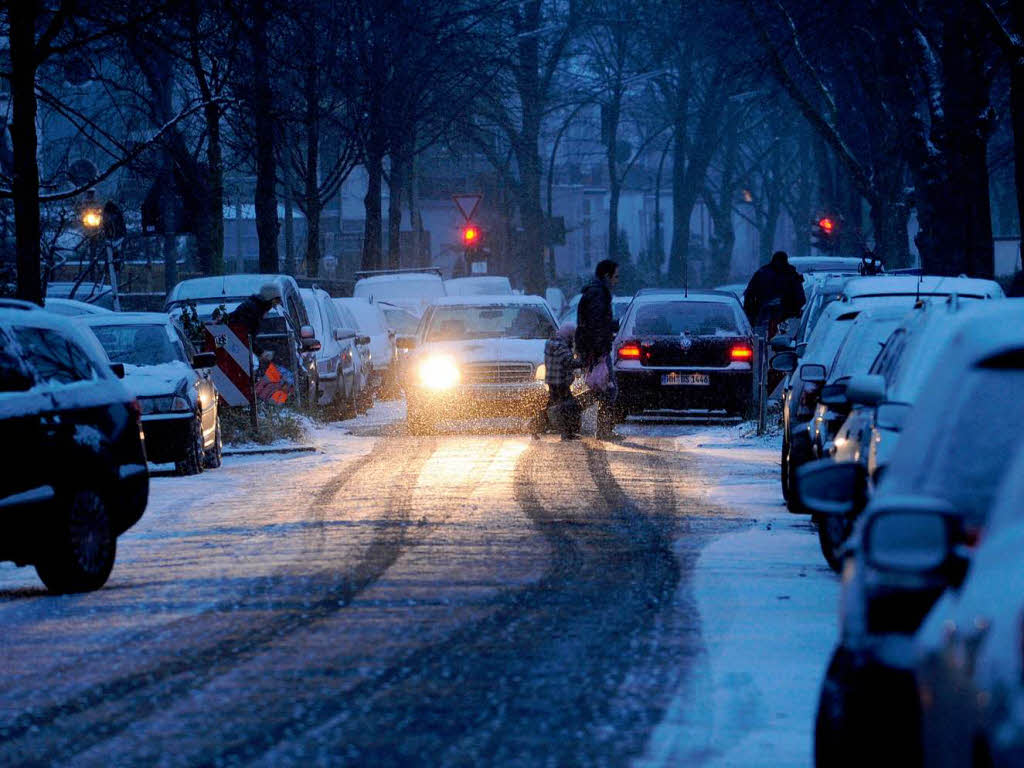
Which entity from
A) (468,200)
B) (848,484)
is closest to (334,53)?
(468,200)

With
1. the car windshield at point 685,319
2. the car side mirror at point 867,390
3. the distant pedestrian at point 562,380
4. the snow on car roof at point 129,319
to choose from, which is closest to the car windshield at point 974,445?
the car side mirror at point 867,390

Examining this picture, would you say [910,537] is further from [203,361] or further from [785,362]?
[203,361]

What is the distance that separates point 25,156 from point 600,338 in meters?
6.55

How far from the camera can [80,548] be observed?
11492mm

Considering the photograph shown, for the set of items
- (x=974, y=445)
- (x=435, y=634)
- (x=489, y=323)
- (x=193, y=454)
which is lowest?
(x=193, y=454)

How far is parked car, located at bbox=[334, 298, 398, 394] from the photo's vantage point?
36969 millimetres

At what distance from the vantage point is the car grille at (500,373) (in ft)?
82.3

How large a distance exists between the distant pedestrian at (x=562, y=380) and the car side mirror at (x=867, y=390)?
13676 millimetres

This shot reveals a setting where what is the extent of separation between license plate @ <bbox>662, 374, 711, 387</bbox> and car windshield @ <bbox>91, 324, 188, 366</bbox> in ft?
22.6

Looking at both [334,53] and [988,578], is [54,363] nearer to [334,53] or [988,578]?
[988,578]

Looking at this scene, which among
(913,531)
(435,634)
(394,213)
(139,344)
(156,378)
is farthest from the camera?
(394,213)

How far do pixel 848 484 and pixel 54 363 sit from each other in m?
7.10

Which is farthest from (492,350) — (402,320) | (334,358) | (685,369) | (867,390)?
(867,390)

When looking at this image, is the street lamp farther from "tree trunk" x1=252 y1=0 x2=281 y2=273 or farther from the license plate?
the license plate
